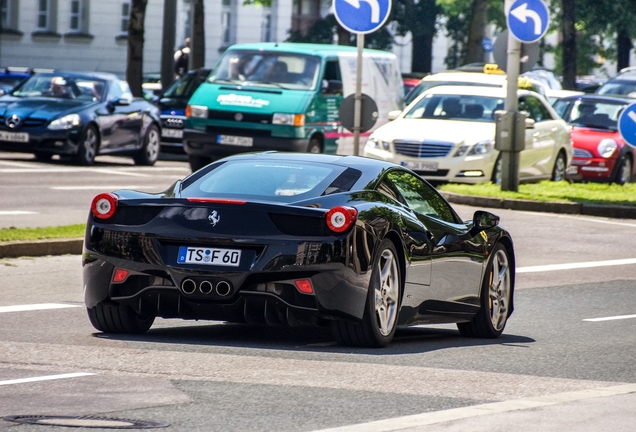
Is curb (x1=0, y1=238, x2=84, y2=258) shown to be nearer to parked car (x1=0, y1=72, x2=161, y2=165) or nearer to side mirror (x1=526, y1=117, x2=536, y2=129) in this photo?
side mirror (x1=526, y1=117, x2=536, y2=129)

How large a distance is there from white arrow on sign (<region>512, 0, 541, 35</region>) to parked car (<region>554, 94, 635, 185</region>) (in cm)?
466

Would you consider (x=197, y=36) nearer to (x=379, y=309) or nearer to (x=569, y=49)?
(x=569, y=49)

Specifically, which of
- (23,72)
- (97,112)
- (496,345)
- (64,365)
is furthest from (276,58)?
(64,365)

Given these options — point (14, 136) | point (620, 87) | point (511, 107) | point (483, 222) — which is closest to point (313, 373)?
point (483, 222)

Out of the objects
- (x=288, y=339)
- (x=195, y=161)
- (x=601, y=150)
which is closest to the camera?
(x=288, y=339)

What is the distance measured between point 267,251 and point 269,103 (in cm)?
1621

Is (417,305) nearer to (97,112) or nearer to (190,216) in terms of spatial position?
(190,216)

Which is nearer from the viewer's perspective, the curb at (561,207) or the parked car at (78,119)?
the curb at (561,207)

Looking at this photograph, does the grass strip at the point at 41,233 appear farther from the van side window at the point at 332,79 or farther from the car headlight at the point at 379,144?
the van side window at the point at 332,79

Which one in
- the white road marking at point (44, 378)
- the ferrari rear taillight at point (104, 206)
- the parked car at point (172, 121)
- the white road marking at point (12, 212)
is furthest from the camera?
the parked car at point (172, 121)

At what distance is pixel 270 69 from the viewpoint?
2525cm

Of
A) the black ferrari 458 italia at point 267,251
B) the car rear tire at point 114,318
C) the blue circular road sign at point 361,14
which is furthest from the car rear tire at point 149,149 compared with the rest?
the car rear tire at point 114,318

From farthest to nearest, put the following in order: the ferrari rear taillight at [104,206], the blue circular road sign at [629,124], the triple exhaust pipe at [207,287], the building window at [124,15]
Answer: the building window at [124,15], the blue circular road sign at [629,124], the ferrari rear taillight at [104,206], the triple exhaust pipe at [207,287]

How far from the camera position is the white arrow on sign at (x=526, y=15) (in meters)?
22.5
